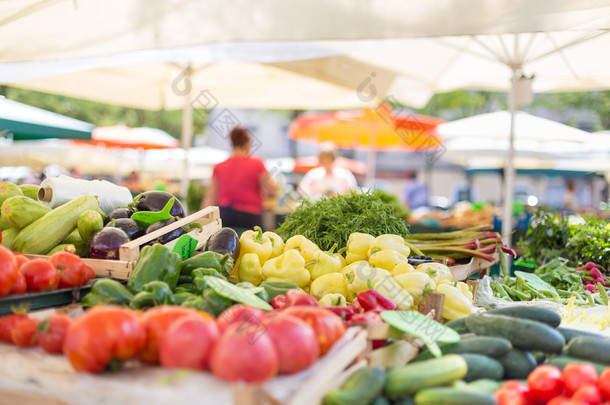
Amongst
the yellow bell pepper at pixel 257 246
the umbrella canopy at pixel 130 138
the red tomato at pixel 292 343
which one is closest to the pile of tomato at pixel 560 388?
the red tomato at pixel 292 343

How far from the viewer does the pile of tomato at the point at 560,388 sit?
1.65 metres

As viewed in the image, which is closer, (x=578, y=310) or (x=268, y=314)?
(x=268, y=314)

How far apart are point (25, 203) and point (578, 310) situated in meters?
3.22

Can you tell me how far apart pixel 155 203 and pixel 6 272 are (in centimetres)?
115

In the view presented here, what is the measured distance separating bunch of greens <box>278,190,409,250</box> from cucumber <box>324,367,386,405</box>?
1.66 m

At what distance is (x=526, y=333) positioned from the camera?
6.71ft

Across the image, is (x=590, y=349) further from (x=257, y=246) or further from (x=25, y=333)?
(x=25, y=333)

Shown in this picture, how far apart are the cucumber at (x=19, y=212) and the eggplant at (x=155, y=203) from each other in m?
0.53

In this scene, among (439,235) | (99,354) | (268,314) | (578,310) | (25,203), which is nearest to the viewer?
(99,354)

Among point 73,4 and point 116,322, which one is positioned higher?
point 73,4

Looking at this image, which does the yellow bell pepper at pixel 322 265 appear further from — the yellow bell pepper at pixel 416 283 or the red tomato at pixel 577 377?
the red tomato at pixel 577 377

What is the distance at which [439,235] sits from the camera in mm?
3941

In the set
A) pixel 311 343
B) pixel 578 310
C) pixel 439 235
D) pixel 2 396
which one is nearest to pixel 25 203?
pixel 2 396

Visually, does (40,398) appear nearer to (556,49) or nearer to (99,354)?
(99,354)
